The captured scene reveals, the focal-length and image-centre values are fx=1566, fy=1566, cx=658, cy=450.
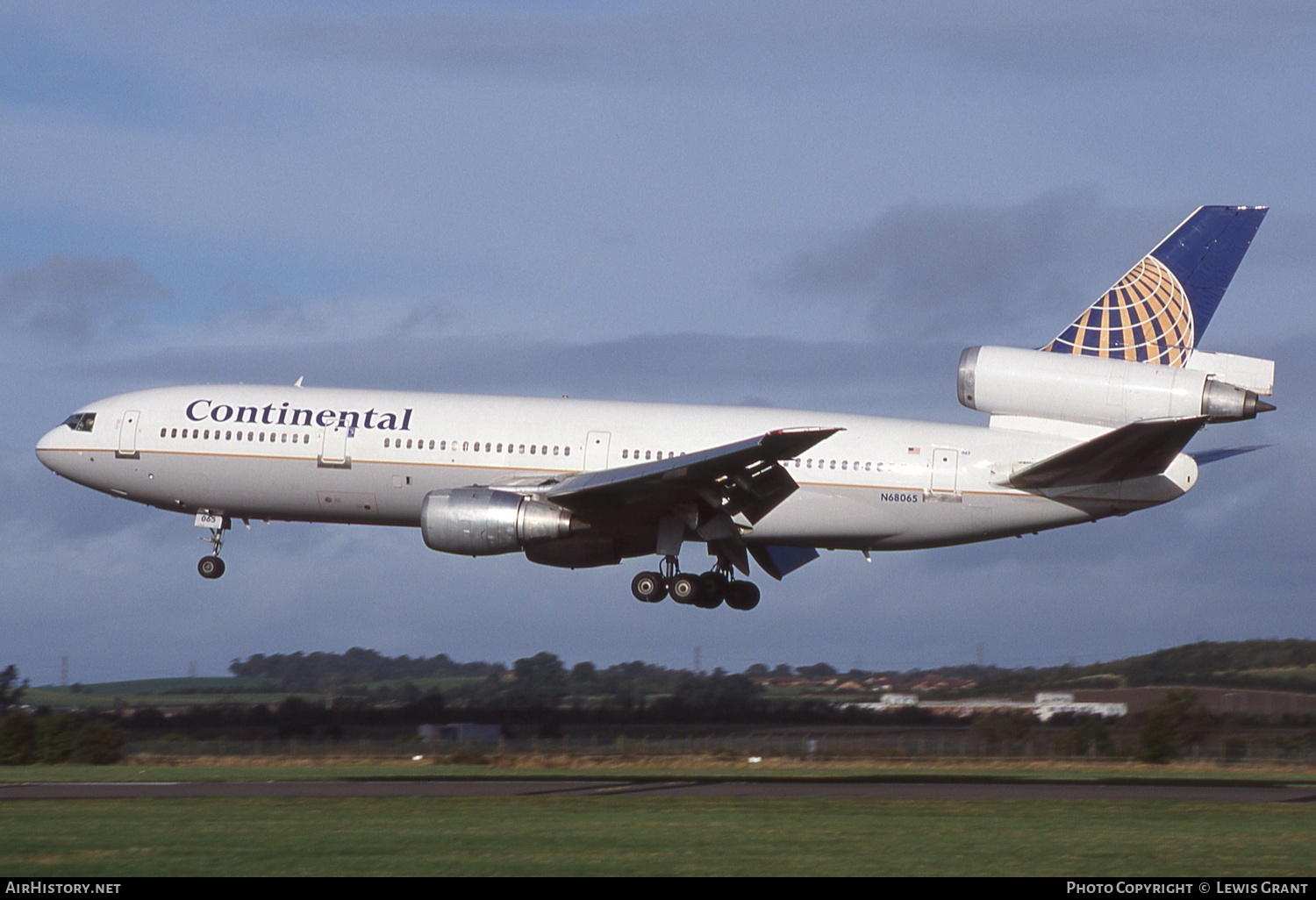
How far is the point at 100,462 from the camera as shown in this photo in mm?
38062

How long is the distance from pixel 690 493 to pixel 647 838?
49.2 ft

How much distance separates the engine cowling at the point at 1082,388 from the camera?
3234cm

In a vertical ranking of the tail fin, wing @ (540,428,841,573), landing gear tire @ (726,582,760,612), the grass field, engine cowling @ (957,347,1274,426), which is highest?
the tail fin

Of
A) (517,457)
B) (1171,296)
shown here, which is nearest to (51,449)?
(517,457)

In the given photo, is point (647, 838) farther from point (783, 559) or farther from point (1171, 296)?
point (1171, 296)

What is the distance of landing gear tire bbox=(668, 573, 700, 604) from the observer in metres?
35.9

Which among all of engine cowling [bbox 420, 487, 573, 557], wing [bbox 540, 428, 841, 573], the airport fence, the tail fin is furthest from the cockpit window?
the tail fin

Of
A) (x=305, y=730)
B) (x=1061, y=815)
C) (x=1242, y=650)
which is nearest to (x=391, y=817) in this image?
(x=1061, y=815)

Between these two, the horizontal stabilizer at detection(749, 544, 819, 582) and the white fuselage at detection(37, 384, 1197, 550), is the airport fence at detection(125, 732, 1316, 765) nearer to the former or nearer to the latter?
the horizontal stabilizer at detection(749, 544, 819, 582)

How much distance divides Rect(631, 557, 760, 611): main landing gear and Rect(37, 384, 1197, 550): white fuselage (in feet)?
5.34

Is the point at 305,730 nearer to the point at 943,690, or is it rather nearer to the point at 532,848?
the point at 943,690

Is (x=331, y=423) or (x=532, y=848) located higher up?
(x=331, y=423)

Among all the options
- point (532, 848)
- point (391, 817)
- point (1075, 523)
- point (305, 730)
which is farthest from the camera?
point (305, 730)
